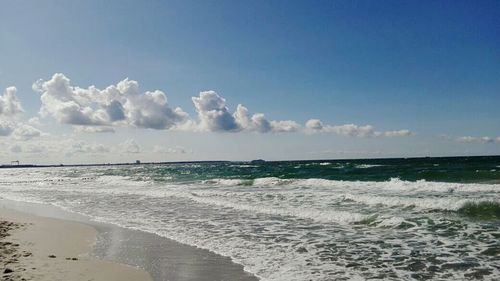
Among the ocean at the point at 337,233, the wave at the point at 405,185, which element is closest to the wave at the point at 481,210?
the ocean at the point at 337,233

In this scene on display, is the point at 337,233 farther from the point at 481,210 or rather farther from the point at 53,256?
the point at 53,256

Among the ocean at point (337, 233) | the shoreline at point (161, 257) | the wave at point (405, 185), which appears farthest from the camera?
the wave at point (405, 185)

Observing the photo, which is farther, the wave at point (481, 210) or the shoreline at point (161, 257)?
the wave at point (481, 210)

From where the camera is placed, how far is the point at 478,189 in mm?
24500

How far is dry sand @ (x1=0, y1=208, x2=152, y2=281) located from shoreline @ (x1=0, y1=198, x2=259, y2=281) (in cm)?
29

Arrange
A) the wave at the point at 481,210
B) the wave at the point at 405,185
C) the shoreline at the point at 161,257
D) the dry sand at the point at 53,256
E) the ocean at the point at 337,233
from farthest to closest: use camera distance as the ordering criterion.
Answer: the wave at the point at 405,185
the wave at the point at 481,210
the ocean at the point at 337,233
the shoreline at the point at 161,257
the dry sand at the point at 53,256

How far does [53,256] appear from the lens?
31.9ft

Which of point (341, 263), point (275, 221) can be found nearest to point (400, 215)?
point (275, 221)

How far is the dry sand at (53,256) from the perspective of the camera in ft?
25.9

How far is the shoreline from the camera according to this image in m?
8.23

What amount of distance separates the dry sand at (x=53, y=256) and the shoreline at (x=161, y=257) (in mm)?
289

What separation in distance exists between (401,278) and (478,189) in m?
19.9

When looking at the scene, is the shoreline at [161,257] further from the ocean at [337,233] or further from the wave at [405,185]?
the wave at [405,185]

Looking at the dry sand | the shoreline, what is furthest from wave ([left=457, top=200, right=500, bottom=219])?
the dry sand
